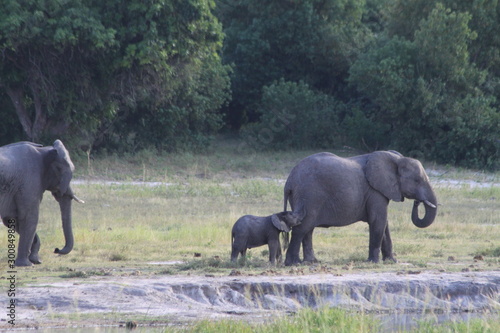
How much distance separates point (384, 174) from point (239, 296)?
148 inches

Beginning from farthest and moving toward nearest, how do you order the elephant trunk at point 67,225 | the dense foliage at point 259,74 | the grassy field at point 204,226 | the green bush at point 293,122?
the green bush at point 293,122 < the dense foliage at point 259,74 < the elephant trunk at point 67,225 < the grassy field at point 204,226

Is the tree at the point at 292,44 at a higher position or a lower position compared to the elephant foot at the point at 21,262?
higher

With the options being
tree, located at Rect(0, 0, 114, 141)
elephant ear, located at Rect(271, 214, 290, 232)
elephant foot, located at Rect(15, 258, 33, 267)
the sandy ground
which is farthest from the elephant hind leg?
tree, located at Rect(0, 0, 114, 141)

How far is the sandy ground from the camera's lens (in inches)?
396

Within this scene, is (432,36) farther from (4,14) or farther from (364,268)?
(364,268)

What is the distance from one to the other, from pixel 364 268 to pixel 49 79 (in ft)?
55.6

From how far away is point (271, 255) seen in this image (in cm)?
1323

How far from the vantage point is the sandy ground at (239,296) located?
10.1 metres

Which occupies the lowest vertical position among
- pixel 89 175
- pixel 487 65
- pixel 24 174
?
pixel 89 175

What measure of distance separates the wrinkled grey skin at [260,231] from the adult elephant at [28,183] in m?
2.44

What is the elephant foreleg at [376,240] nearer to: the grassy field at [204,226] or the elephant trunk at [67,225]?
the grassy field at [204,226]

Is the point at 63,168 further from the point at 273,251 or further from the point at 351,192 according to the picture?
the point at 351,192

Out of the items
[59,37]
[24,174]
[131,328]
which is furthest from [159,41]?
[131,328]

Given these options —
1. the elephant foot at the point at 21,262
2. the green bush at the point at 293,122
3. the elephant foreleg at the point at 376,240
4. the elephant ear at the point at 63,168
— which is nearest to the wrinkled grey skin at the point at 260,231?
the elephant foreleg at the point at 376,240
